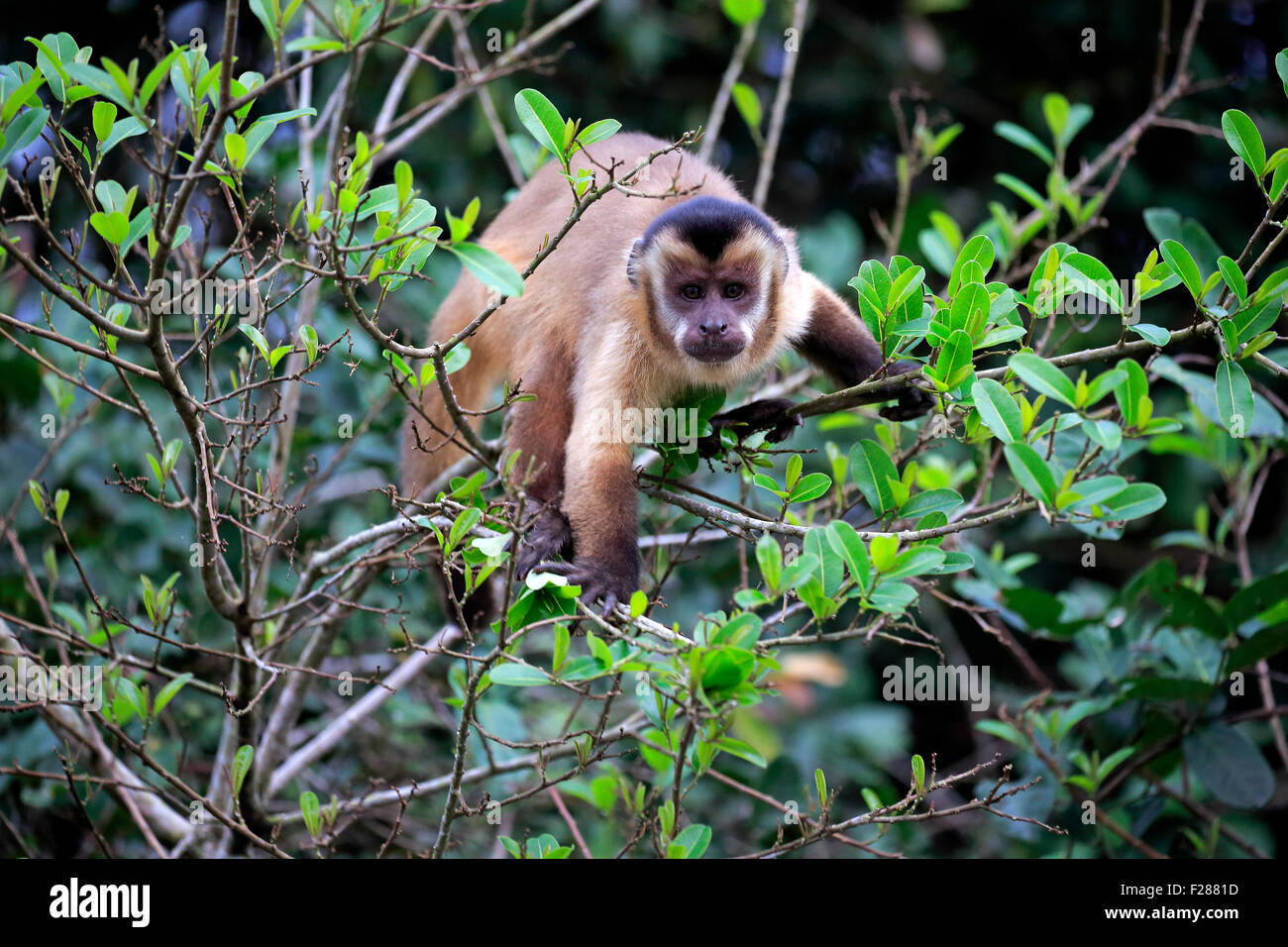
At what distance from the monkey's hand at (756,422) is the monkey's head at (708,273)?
225 millimetres

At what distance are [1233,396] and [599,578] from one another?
72.3 inches

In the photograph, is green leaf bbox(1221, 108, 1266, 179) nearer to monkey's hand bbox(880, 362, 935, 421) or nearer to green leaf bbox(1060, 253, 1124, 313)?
green leaf bbox(1060, 253, 1124, 313)

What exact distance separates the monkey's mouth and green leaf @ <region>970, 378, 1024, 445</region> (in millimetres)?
1265

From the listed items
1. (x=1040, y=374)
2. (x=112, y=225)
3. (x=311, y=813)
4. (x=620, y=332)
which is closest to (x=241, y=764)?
(x=311, y=813)

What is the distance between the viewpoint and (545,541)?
3.63 metres

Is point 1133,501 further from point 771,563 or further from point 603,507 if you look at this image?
point 603,507

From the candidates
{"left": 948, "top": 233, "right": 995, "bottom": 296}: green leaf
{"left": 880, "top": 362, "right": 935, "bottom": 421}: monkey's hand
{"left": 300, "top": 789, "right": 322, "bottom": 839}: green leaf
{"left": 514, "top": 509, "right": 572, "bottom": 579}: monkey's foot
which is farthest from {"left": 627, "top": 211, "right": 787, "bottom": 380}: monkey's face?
{"left": 300, "top": 789, "right": 322, "bottom": 839}: green leaf

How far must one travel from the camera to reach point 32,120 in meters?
2.44

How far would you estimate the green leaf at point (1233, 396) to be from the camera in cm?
276

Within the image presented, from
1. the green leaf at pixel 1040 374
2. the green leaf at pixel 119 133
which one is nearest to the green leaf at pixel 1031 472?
the green leaf at pixel 1040 374

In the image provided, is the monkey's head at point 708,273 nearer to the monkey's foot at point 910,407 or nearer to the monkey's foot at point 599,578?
the monkey's foot at point 910,407

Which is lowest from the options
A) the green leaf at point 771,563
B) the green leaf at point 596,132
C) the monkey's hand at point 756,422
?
the green leaf at point 771,563

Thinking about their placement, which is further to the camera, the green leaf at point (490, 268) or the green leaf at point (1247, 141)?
the green leaf at point (1247, 141)
